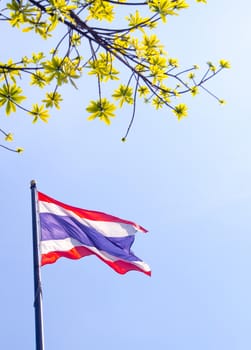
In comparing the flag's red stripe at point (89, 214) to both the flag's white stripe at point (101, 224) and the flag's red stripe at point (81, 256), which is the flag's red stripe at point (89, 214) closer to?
the flag's white stripe at point (101, 224)

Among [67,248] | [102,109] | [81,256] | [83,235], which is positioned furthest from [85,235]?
[102,109]

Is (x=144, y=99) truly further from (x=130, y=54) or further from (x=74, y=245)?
(x=74, y=245)

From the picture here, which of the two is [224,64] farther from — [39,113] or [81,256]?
[81,256]

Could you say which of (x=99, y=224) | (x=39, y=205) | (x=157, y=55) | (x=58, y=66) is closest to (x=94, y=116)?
(x=58, y=66)

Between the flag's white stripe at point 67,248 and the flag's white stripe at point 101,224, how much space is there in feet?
1.66

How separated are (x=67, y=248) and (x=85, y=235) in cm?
76

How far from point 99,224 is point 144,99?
4275 millimetres

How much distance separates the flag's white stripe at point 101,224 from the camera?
7960 millimetres

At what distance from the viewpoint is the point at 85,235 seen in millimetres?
8305

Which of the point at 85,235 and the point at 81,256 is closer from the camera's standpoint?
the point at 81,256

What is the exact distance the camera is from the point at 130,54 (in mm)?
4195

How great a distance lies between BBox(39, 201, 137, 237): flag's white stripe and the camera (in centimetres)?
796

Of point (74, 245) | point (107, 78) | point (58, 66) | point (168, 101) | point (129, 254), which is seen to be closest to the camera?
point (58, 66)

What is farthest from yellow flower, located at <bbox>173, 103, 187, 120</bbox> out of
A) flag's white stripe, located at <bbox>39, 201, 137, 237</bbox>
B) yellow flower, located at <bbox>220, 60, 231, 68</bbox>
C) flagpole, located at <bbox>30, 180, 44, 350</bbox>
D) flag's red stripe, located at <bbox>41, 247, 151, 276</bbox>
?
Answer: flag's white stripe, located at <bbox>39, 201, 137, 237</bbox>
